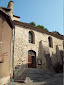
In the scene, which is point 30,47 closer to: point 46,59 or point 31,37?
point 31,37

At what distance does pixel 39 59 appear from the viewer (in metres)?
12.5

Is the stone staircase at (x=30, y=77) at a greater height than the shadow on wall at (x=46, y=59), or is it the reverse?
the shadow on wall at (x=46, y=59)

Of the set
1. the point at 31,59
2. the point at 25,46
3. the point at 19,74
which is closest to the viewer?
the point at 19,74

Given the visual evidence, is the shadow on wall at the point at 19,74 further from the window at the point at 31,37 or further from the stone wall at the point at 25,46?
the window at the point at 31,37

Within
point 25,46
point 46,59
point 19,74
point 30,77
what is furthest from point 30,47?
point 30,77

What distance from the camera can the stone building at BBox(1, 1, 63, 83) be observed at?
1055cm

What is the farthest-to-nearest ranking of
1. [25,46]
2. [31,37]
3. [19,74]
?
[31,37], [25,46], [19,74]

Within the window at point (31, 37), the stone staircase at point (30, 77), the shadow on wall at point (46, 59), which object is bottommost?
the stone staircase at point (30, 77)

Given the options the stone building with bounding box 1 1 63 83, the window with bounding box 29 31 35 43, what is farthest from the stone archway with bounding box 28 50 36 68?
the window with bounding box 29 31 35 43

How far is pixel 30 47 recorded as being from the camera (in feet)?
39.3

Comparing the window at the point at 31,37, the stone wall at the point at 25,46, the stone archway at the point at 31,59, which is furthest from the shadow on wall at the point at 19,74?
the window at the point at 31,37

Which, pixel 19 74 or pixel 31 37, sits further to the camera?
pixel 31 37

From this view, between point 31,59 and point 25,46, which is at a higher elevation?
point 25,46

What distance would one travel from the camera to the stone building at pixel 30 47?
10545 mm
